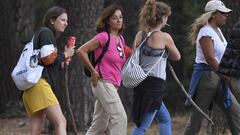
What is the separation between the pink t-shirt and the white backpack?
0.77 m

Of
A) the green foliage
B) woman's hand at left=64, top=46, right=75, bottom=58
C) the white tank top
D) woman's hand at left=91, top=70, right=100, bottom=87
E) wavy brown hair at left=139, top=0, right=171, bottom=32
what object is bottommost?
the green foliage

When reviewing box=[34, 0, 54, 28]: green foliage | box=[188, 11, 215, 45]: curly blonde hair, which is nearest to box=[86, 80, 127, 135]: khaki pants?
box=[188, 11, 215, 45]: curly blonde hair

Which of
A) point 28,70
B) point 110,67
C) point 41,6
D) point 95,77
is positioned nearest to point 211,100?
point 110,67

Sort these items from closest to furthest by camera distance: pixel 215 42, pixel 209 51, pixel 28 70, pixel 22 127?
pixel 28 70
pixel 209 51
pixel 215 42
pixel 22 127

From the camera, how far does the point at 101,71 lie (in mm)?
7535

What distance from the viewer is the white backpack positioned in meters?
6.98

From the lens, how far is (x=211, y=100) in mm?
8219

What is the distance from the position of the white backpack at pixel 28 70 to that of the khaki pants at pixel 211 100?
211 cm

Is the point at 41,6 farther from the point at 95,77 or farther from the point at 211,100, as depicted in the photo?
the point at 95,77

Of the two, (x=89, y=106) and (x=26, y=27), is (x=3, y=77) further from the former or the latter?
(x=89, y=106)

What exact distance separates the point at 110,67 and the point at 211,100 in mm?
1438

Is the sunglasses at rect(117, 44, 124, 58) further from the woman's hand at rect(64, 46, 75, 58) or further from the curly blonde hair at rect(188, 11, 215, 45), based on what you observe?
the curly blonde hair at rect(188, 11, 215, 45)

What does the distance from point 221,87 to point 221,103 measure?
0.19 meters

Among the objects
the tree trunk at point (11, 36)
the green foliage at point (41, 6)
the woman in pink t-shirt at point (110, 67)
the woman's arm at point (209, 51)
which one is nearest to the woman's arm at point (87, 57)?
the woman in pink t-shirt at point (110, 67)
